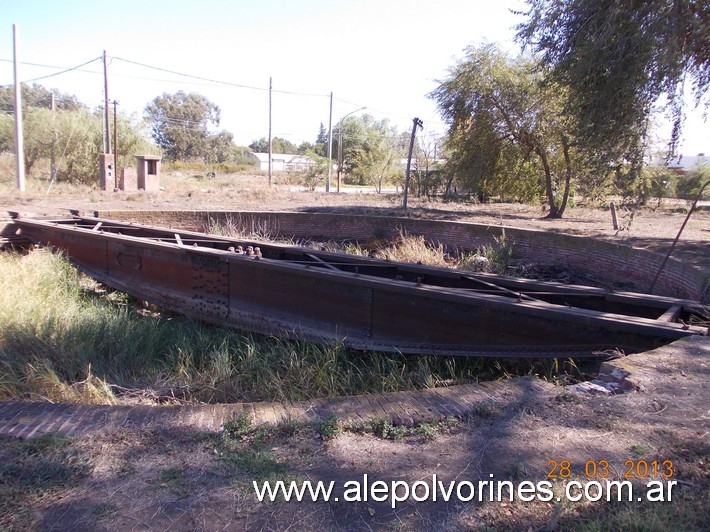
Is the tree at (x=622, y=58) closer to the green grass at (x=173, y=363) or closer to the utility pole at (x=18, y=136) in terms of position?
the green grass at (x=173, y=363)

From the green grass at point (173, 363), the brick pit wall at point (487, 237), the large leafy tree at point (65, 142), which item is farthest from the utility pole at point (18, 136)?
the green grass at point (173, 363)

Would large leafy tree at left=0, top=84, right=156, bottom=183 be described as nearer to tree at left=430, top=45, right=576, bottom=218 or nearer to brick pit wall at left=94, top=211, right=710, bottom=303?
brick pit wall at left=94, top=211, right=710, bottom=303

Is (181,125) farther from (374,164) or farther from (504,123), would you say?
(504,123)

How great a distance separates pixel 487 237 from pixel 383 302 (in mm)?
6601

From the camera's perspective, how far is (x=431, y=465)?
263cm

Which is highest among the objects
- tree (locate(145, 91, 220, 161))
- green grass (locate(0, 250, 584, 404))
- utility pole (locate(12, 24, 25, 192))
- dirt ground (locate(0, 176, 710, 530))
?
tree (locate(145, 91, 220, 161))

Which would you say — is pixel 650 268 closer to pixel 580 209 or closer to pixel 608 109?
pixel 608 109

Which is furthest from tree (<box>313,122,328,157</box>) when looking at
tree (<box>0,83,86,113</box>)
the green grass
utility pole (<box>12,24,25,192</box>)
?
the green grass

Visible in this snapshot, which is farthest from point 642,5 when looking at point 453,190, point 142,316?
point 453,190

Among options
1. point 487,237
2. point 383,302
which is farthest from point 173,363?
point 487,237

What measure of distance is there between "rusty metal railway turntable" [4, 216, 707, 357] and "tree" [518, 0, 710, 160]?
4527 mm

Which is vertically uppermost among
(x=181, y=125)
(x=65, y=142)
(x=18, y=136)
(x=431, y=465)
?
(x=181, y=125)

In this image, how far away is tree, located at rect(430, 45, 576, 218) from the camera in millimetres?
15570

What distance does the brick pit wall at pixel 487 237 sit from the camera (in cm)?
792
